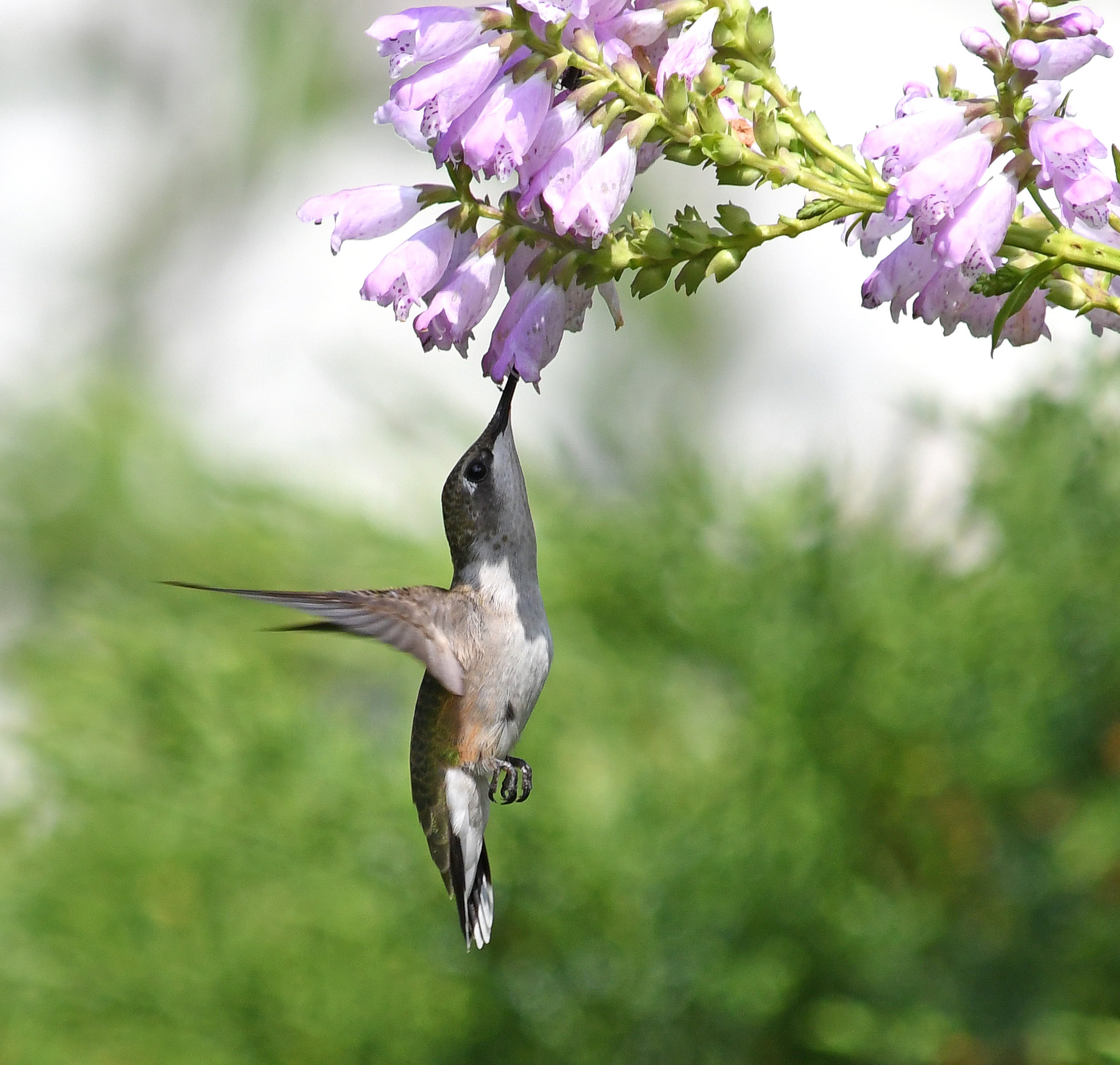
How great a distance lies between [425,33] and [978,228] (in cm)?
43

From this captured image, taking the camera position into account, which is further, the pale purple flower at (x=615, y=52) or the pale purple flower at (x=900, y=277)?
the pale purple flower at (x=900, y=277)

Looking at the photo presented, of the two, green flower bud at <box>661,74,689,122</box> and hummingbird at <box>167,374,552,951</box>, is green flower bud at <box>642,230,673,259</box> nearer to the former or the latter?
green flower bud at <box>661,74,689,122</box>

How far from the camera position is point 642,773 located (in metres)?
2.85

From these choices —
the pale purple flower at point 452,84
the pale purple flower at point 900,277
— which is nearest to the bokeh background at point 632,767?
the pale purple flower at point 900,277

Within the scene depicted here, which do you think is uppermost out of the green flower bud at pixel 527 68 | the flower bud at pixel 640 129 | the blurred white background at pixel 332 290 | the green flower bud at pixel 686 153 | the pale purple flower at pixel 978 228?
the blurred white background at pixel 332 290

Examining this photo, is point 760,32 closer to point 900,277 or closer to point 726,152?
point 726,152

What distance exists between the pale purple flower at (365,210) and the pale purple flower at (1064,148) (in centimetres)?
49

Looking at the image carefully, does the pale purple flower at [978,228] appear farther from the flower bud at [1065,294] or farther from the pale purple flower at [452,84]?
the pale purple flower at [452,84]

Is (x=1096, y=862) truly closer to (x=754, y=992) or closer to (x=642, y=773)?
(x=754, y=992)

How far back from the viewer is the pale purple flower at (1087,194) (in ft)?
3.05

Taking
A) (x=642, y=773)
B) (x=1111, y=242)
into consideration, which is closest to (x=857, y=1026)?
(x=642, y=773)

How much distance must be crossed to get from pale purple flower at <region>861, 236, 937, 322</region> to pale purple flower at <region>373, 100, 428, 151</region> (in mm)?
387

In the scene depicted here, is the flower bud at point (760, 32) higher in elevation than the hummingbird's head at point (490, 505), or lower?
higher

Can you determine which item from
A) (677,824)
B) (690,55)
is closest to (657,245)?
(690,55)
